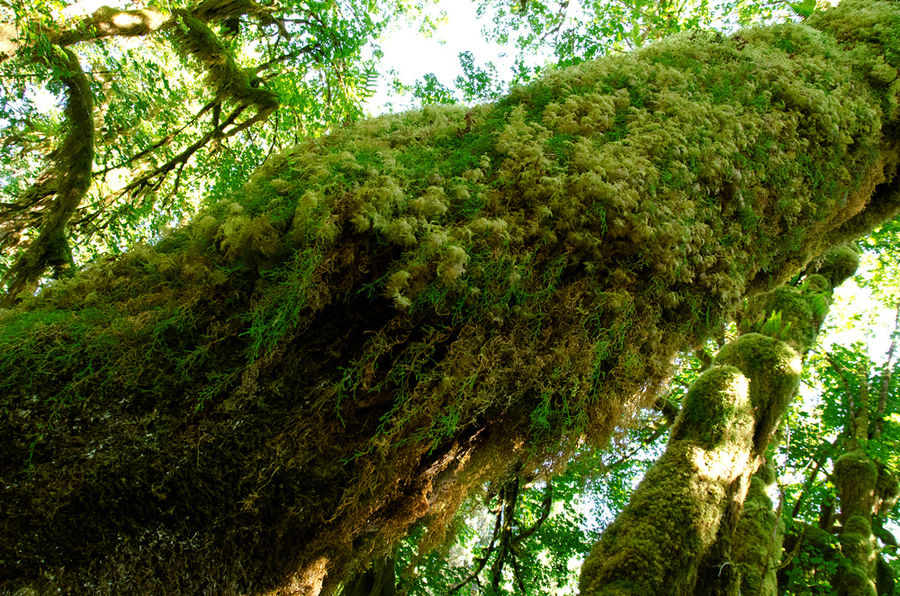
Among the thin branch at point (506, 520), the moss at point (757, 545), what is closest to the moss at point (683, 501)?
the thin branch at point (506, 520)

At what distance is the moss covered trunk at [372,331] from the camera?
3.87 ft

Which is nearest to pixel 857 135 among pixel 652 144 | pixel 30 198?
pixel 652 144

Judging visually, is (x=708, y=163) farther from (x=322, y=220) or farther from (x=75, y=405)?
(x=75, y=405)

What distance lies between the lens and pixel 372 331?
1.58m

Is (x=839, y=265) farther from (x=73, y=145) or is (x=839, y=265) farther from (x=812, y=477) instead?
(x=73, y=145)

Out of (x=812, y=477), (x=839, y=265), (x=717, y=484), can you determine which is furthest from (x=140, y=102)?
(x=812, y=477)

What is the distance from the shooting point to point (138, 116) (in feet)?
18.8

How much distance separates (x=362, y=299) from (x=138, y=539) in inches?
34.6

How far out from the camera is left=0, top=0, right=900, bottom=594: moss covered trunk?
3.87 ft

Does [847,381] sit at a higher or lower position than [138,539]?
higher

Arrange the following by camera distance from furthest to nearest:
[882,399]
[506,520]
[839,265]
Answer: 1. [882,399]
2. [839,265]
3. [506,520]

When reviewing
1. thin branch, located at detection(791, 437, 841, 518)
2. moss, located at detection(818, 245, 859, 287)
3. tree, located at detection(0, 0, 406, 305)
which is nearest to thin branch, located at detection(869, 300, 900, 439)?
thin branch, located at detection(791, 437, 841, 518)

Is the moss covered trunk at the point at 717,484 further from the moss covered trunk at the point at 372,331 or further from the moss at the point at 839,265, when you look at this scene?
the moss covered trunk at the point at 372,331

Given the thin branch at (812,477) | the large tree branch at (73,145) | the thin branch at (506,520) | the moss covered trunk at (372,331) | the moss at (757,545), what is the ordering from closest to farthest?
the moss covered trunk at (372,331) → the large tree branch at (73,145) → the moss at (757,545) → the thin branch at (506,520) → the thin branch at (812,477)
